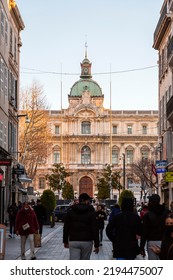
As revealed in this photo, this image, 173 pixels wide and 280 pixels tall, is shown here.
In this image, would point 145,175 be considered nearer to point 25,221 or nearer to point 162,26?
point 162,26

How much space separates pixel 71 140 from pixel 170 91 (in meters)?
81.1

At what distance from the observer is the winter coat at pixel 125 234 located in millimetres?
11102

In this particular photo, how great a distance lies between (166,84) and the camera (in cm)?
4950

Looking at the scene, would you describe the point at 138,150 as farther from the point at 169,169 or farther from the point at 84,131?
the point at 169,169

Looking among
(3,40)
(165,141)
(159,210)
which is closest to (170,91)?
(165,141)

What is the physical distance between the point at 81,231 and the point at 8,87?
3185 cm

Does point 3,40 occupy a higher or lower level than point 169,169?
higher

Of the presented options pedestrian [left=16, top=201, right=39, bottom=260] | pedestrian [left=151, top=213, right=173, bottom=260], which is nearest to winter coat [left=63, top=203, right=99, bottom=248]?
pedestrian [left=151, top=213, right=173, bottom=260]

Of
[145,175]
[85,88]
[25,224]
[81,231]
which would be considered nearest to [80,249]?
[81,231]

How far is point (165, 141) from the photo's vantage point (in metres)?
50.2

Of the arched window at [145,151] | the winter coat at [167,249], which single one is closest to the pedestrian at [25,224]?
the winter coat at [167,249]

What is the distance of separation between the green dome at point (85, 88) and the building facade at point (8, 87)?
77.3m

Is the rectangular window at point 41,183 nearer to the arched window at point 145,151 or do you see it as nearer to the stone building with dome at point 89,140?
the stone building with dome at point 89,140
